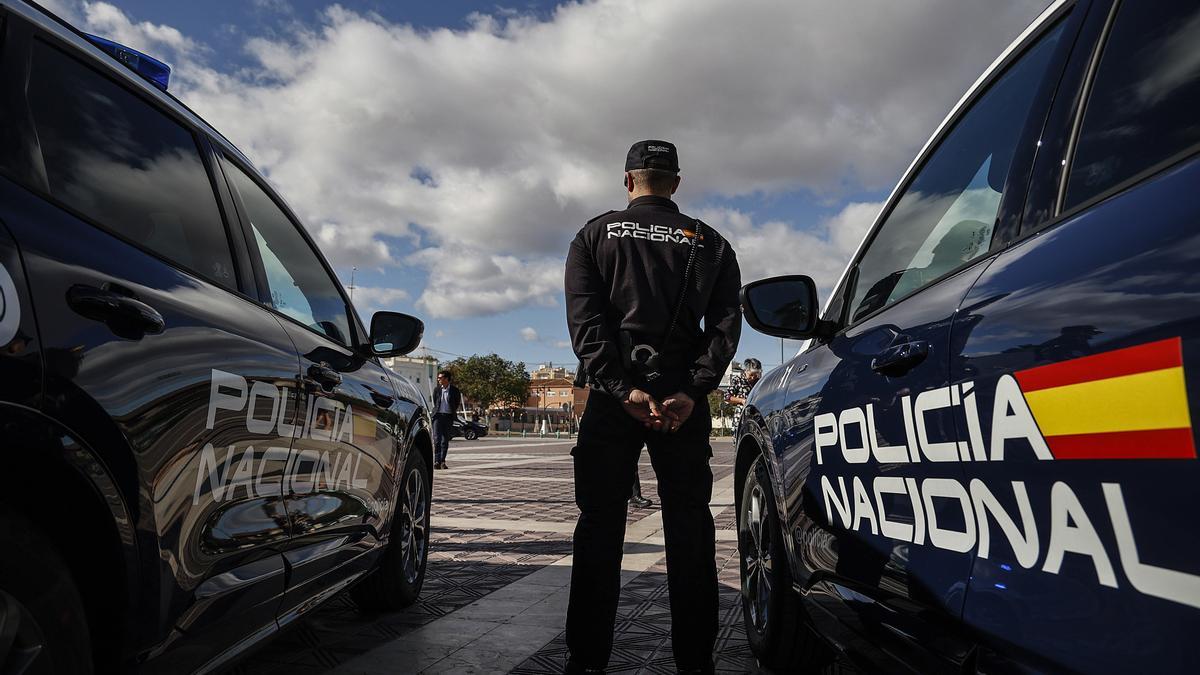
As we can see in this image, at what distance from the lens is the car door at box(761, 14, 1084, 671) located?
4.76 feet

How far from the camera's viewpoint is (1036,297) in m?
1.21

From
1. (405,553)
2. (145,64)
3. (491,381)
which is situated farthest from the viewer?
(491,381)

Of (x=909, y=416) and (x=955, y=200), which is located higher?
(x=955, y=200)

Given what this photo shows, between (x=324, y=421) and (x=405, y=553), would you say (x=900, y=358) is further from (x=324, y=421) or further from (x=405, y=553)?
(x=405, y=553)

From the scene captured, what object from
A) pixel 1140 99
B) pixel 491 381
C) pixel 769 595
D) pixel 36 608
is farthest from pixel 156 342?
pixel 491 381

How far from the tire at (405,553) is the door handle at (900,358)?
2.41m

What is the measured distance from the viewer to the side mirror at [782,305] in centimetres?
255

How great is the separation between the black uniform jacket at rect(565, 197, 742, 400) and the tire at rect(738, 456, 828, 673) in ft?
1.60

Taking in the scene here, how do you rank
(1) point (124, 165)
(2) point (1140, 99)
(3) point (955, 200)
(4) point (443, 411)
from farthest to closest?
(4) point (443, 411) → (3) point (955, 200) → (1) point (124, 165) → (2) point (1140, 99)

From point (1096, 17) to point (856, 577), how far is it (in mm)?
1244

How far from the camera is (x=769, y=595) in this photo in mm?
2830

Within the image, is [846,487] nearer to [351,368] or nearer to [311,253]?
[351,368]

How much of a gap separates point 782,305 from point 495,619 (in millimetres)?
2009

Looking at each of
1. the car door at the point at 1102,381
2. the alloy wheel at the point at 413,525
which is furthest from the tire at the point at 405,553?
the car door at the point at 1102,381
